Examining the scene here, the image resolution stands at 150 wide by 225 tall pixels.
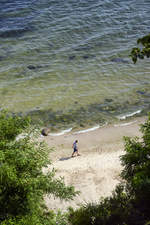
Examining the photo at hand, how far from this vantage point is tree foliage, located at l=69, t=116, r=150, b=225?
1455cm

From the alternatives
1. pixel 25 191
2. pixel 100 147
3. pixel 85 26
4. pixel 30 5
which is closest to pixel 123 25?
pixel 85 26

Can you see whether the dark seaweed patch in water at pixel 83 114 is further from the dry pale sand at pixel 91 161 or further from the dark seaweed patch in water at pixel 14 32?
the dark seaweed patch in water at pixel 14 32

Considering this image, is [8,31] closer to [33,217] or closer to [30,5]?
[30,5]

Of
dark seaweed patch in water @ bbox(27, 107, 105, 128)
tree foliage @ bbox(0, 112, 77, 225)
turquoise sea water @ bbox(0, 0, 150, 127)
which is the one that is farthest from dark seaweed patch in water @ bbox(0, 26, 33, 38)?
tree foliage @ bbox(0, 112, 77, 225)

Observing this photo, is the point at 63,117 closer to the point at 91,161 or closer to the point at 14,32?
the point at 91,161

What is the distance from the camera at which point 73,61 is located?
39156 millimetres

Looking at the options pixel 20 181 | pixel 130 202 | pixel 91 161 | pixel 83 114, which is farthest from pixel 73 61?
pixel 20 181

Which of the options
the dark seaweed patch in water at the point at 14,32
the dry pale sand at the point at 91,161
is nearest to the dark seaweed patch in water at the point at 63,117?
the dry pale sand at the point at 91,161

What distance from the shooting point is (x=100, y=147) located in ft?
85.2

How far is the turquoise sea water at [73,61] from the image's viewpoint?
3123 cm

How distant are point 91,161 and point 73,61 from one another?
18979 millimetres

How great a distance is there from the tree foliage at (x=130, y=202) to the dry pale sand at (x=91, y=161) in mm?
1861

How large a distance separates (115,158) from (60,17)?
105ft

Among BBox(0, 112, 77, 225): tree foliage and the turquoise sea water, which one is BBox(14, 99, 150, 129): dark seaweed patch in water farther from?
BBox(0, 112, 77, 225): tree foliage
